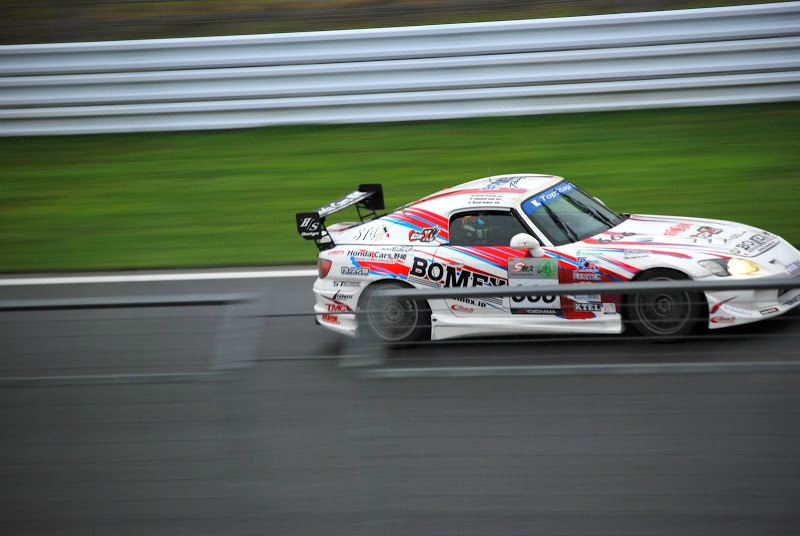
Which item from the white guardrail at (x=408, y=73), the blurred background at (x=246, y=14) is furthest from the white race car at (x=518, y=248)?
the blurred background at (x=246, y=14)

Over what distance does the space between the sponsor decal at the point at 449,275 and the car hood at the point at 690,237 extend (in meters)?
0.87

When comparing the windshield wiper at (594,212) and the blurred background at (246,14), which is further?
the blurred background at (246,14)

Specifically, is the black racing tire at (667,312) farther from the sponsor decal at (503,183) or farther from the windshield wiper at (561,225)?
the sponsor decal at (503,183)

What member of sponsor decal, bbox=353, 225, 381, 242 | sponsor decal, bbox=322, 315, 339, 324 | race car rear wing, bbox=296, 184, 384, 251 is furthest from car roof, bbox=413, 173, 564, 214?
sponsor decal, bbox=322, 315, 339, 324

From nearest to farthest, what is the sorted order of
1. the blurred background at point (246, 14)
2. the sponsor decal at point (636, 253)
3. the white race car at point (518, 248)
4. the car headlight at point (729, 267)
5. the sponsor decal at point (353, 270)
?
1. the car headlight at point (729, 267)
2. the white race car at point (518, 248)
3. the sponsor decal at point (636, 253)
4. the sponsor decal at point (353, 270)
5. the blurred background at point (246, 14)

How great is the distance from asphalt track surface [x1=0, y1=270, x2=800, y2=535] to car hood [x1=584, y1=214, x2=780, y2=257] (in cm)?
362

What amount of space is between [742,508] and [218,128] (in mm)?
10672

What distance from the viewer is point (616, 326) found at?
3.49 m

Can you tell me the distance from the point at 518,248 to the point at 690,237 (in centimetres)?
137

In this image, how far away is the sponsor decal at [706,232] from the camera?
22.3ft

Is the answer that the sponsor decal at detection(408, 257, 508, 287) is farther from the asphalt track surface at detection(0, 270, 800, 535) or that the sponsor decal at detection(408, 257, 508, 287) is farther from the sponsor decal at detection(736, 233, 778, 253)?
the asphalt track surface at detection(0, 270, 800, 535)

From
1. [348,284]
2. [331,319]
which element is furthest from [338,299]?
[331,319]

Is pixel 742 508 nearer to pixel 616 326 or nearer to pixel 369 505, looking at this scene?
pixel 616 326

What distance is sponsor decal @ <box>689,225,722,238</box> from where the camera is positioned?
6785 millimetres
